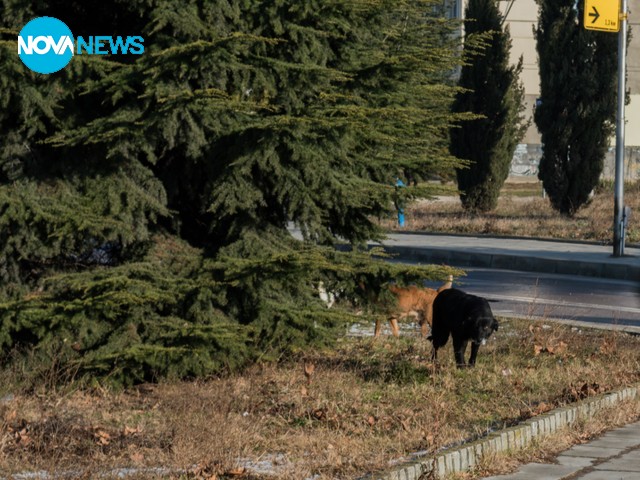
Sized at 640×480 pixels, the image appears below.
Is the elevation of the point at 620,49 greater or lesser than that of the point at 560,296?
greater

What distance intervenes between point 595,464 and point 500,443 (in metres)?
0.53

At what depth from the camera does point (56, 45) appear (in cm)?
952

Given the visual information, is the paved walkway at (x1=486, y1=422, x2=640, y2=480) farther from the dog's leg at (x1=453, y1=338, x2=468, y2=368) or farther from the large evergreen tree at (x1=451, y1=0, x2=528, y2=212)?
the large evergreen tree at (x1=451, y1=0, x2=528, y2=212)

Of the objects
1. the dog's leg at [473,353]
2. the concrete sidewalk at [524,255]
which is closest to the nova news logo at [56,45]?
the dog's leg at [473,353]

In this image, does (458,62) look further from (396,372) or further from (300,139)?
(396,372)

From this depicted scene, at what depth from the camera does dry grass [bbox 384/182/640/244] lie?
25344mm

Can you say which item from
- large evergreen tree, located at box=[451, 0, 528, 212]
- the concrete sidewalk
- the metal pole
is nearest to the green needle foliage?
the concrete sidewalk

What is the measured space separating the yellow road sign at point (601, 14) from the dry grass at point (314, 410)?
1029 centimetres

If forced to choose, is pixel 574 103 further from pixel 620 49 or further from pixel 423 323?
pixel 423 323

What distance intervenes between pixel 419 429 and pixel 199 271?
2560mm

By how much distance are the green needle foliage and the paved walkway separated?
2472 millimetres

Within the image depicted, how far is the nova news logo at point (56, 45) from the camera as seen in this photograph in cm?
932

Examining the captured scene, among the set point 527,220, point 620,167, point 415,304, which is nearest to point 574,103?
point 527,220

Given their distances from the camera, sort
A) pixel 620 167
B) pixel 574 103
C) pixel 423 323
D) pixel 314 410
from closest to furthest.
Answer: pixel 314 410
pixel 423 323
pixel 620 167
pixel 574 103
